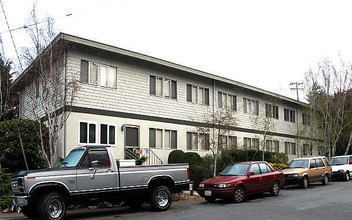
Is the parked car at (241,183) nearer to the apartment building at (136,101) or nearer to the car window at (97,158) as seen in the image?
the car window at (97,158)

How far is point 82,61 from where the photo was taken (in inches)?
709

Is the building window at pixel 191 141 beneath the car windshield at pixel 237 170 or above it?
above

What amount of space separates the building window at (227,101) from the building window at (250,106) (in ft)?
5.22

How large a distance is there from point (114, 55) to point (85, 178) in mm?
9874

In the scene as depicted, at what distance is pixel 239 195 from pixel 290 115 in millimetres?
23565

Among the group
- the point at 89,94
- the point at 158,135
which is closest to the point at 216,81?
the point at 158,135

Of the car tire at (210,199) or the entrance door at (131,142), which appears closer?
the car tire at (210,199)

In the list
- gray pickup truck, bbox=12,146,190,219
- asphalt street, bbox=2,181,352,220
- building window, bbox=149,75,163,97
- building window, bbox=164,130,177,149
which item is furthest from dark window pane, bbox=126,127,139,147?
gray pickup truck, bbox=12,146,190,219

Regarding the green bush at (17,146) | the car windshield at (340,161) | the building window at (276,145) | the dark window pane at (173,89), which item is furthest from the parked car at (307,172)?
the green bush at (17,146)

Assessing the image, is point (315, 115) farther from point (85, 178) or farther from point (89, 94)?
point (85, 178)

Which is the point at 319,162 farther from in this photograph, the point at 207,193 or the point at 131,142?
the point at 131,142

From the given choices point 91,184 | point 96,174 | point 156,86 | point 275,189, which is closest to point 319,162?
point 275,189

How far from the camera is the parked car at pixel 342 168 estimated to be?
77.5 feet

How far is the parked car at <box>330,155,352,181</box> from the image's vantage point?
77.5ft
